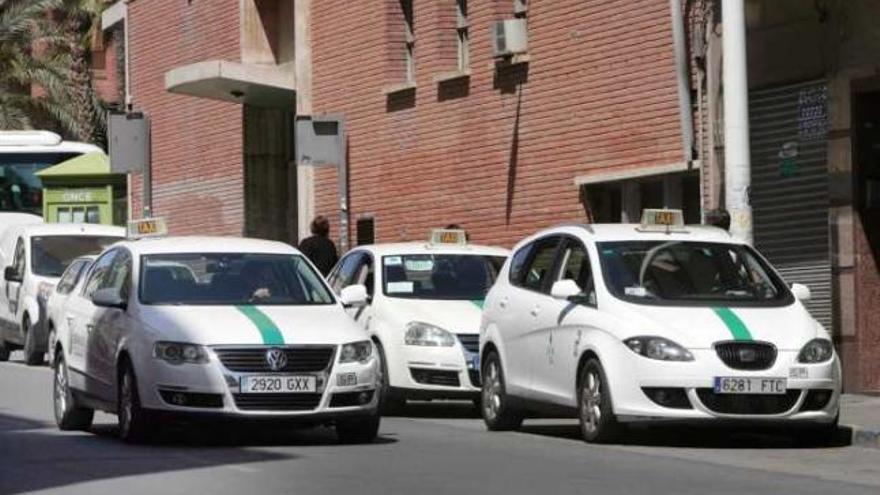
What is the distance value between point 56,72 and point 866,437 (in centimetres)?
4710

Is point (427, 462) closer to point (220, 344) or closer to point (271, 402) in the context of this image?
point (271, 402)

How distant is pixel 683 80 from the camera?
26359 millimetres

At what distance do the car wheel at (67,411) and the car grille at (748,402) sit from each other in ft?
15.9

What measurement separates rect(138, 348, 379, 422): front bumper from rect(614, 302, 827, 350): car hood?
2053mm

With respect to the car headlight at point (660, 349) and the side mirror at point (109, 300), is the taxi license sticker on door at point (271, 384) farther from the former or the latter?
the car headlight at point (660, 349)

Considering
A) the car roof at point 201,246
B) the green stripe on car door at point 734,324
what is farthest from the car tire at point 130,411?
the green stripe on car door at point 734,324

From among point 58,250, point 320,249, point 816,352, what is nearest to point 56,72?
point 58,250

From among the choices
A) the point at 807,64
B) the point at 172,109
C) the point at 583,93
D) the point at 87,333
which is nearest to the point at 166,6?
the point at 172,109

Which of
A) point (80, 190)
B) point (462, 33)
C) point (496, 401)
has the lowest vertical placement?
point (496, 401)

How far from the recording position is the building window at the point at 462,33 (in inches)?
1319

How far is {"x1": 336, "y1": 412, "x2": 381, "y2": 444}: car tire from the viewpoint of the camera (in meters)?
16.9

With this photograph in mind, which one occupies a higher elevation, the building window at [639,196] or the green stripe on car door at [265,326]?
the building window at [639,196]

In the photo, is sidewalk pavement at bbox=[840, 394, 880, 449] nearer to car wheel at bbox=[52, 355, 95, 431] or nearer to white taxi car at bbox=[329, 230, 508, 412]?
white taxi car at bbox=[329, 230, 508, 412]

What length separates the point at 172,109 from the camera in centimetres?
4569
